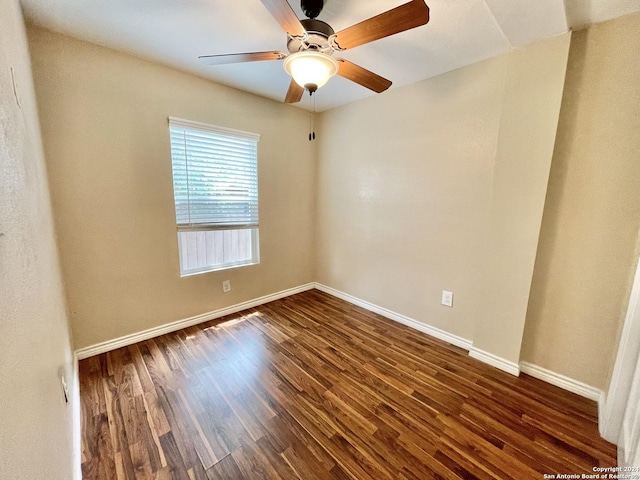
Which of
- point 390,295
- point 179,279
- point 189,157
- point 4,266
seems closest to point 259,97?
point 189,157

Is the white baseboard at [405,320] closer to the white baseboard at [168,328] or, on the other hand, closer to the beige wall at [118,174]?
the white baseboard at [168,328]

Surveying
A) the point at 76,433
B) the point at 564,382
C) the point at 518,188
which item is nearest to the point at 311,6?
the point at 518,188

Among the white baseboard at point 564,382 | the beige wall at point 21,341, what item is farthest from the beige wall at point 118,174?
the white baseboard at point 564,382

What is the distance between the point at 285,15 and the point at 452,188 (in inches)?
70.5

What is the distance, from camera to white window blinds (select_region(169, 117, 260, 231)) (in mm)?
2369

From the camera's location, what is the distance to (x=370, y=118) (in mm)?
2758

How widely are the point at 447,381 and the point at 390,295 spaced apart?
103cm

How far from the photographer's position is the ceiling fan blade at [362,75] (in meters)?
1.54

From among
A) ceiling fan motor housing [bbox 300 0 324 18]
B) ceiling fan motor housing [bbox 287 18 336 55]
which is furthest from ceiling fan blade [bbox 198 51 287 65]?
ceiling fan motor housing [bbox 300 0 324 18]

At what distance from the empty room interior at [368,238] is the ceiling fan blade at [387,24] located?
0.01 metres

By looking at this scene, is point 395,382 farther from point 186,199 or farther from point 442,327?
point 186,199

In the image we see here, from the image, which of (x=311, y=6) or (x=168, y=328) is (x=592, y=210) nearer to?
(x=311, y=6)

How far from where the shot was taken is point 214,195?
8.58ft

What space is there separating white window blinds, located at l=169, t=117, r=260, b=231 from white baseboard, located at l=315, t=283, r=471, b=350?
55.4 inches
